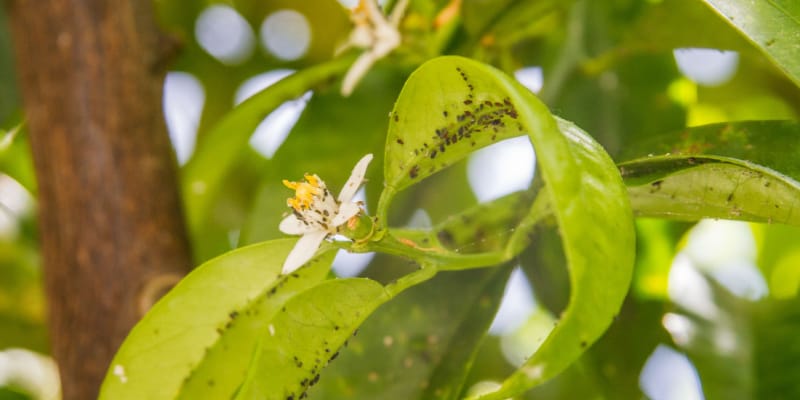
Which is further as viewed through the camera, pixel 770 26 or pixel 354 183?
pixel 354 183

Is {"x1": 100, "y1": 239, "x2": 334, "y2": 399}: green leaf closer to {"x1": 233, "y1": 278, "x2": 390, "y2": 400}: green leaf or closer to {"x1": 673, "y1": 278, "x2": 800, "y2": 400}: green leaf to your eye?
{"x1": 233, "y1": 278, "x2": 390, "y2": 400}: green leaf

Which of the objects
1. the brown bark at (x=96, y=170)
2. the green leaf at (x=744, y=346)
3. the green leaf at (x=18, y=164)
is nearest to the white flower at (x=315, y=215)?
the brown bark at (x=96, y=170)

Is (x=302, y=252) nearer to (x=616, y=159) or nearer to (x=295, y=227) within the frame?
(x=295, y=227)

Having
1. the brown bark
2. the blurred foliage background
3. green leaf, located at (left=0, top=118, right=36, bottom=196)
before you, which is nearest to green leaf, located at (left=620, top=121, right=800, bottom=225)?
the blurred foliage background

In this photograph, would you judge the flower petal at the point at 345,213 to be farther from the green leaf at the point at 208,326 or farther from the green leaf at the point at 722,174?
the green leaf at the point at 722,174

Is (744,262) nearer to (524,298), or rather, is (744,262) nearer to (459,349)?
(524,298)

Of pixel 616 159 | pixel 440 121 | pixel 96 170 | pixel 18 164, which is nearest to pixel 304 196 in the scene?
pixel 440 121

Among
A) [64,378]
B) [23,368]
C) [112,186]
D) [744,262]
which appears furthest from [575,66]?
[23,368]
